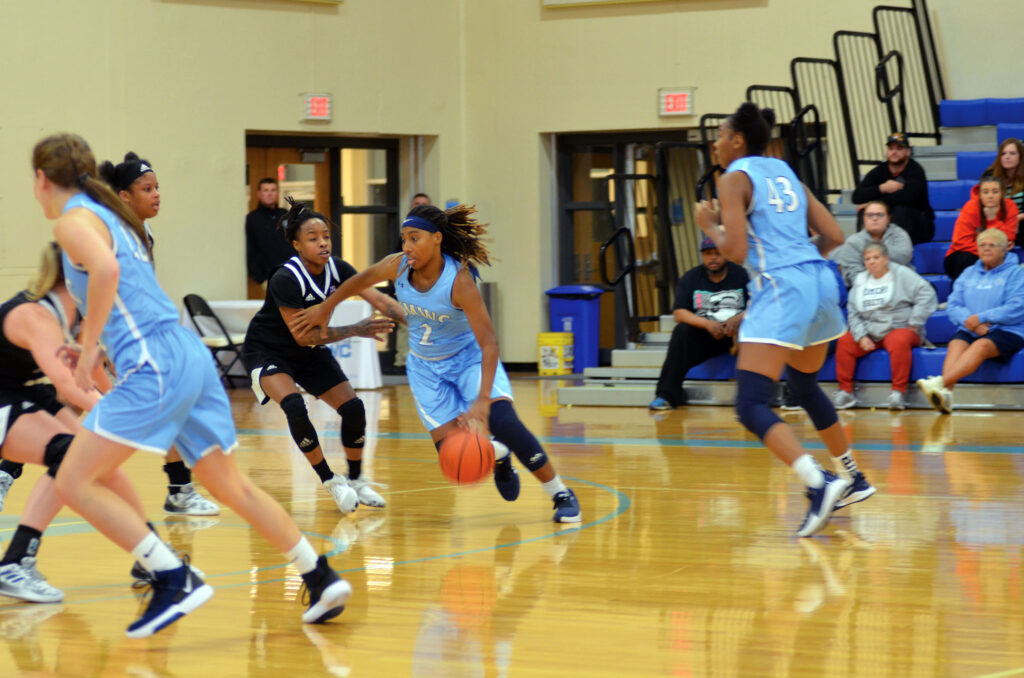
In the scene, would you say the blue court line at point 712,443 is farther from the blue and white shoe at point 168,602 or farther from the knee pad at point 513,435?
the blue and white shoe at point 168,602

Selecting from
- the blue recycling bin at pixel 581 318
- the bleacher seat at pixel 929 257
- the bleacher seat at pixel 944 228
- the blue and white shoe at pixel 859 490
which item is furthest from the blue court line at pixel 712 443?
the blue recycling bin at pixel 581 318

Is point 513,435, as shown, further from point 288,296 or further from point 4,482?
point 4,482

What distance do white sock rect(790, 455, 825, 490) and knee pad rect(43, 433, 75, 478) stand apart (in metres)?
2.55

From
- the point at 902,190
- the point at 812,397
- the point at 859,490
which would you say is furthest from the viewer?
the point at 902,190

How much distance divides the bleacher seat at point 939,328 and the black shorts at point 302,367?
5474mm

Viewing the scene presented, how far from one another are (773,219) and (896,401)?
472cm

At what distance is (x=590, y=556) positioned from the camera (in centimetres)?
458

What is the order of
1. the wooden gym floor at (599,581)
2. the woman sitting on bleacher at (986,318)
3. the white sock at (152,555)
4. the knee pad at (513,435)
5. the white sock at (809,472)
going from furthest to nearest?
the woman sitting on bleacher at (986,318) < the knee pad at (513,435) < the white sock at (809,472) < the white sock at (152,555) < the wooden gym floor at (599,581)

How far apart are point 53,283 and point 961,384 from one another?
23.1 feet

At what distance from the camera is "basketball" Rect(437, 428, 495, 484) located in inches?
192

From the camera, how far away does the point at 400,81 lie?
13273 millimetres

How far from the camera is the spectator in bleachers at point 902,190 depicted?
10039 millimetres

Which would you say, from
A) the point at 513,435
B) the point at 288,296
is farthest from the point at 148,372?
the point at 288,296

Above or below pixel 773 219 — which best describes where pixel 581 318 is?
below
